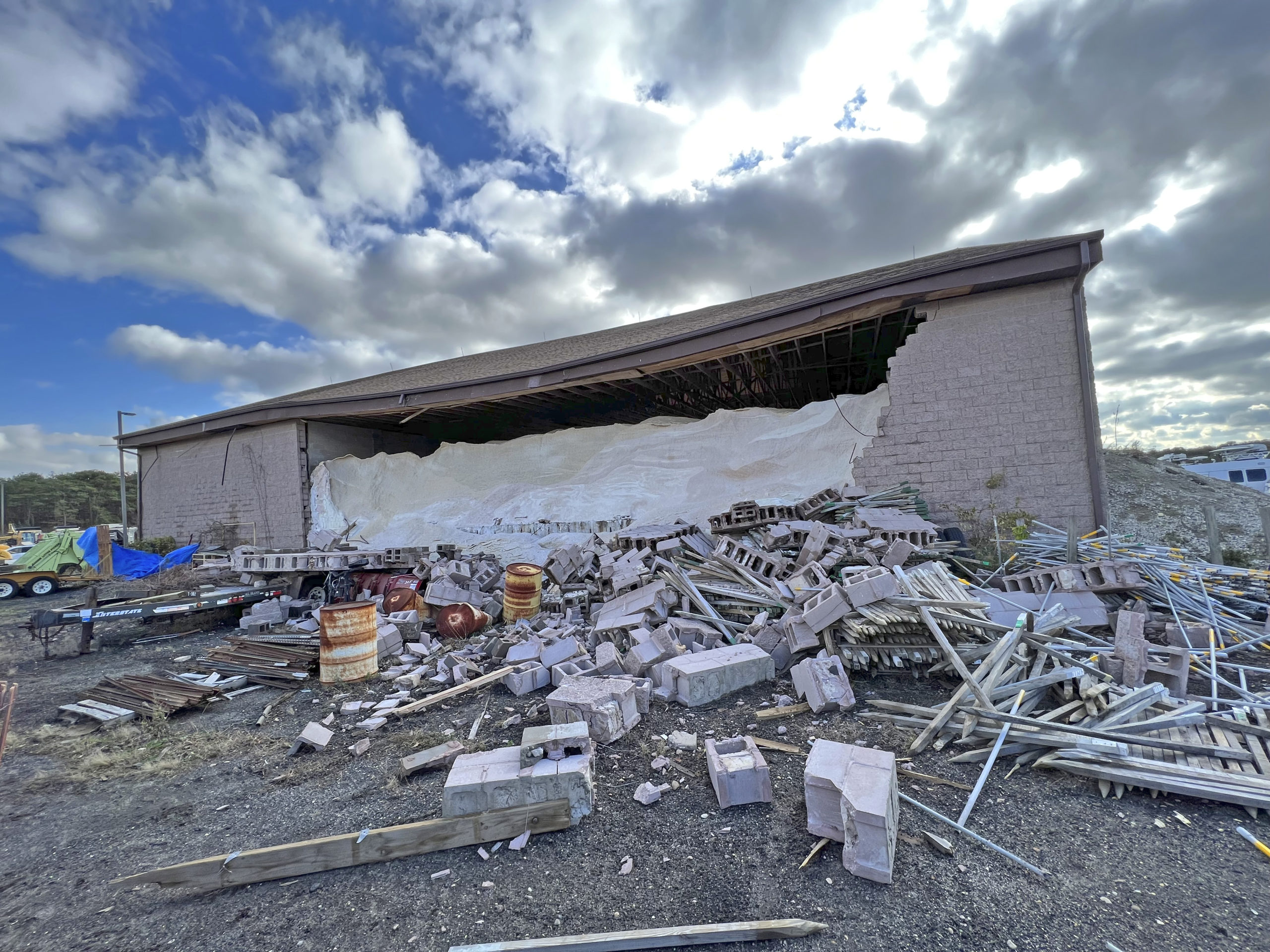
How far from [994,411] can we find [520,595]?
7.95 m

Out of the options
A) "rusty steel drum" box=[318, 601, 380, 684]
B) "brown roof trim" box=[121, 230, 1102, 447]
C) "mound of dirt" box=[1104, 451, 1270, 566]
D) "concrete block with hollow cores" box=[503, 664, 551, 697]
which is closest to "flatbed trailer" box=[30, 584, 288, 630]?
"rusty steel drum" box=[318, 601, 380, 684]

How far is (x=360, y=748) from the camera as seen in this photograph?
4.29 meters

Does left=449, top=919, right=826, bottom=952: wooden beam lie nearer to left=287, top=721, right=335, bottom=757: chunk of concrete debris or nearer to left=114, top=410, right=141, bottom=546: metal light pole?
left=287, top=721, right=335, bottom=757: chunk of concrete debris

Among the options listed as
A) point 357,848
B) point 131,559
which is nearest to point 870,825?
point 357,848

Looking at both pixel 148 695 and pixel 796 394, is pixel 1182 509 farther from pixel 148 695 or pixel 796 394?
pixel 148 695

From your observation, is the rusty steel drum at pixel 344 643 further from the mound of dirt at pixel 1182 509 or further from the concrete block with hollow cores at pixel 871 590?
the mound of dirt at pixel 1182 509

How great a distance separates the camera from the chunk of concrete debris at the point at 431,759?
150 inches

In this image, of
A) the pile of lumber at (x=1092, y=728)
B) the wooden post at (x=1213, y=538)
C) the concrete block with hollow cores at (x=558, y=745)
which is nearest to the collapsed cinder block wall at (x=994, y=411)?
the wooden post at (x=1213, y=538)

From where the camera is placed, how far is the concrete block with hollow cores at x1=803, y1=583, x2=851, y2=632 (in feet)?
16.5

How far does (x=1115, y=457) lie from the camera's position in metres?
16.9

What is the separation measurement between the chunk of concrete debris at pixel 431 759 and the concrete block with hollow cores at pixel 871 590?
11.3ft

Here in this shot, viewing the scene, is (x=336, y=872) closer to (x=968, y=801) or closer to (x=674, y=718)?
(x=674, y=718)

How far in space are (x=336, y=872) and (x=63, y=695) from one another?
18.9 ft

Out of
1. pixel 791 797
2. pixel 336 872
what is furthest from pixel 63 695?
pixel 791 797
